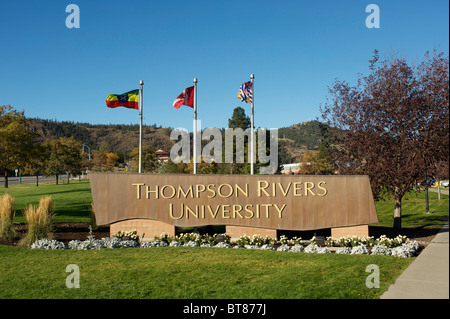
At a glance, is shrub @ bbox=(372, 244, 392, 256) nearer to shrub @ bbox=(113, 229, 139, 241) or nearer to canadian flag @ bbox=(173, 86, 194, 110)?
shrub @ bbox=(113, 229, 139, 241)

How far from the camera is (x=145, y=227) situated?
1723cm

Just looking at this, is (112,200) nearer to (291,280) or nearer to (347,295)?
(291,280)

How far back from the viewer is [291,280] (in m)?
9.73

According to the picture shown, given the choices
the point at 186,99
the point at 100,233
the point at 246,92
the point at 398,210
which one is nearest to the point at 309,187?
the point at 398,210

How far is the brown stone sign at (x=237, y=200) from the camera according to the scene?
1636 centimetres

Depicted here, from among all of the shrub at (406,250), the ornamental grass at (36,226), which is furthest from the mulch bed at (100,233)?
the shrub at (406,250)

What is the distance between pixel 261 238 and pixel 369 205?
15.3ft

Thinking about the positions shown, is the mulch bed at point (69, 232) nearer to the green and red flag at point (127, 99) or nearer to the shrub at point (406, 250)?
the green and red flag at point (127, 99)

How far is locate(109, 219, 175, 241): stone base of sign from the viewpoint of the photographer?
→ 17.1 m

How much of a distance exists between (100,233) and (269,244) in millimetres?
8026

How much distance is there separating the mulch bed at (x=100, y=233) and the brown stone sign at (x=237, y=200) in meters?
1.25

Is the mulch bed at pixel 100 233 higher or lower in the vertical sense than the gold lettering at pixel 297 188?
lower
